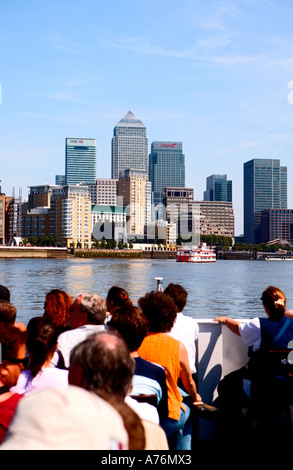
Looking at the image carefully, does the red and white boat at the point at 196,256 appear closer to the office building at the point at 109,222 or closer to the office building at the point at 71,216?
the office building at the point at 71,216

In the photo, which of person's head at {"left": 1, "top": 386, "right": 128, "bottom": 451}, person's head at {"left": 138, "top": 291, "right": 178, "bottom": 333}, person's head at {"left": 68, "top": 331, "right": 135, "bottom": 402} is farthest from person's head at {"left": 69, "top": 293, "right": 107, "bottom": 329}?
person's head at {"left": 1, "top": 386, "right": 128, "bottom": 451}

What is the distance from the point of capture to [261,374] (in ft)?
14.6

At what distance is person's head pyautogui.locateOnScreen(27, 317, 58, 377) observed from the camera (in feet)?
10.6

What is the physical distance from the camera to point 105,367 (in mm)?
1957

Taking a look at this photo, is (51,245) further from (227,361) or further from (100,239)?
(227,361)

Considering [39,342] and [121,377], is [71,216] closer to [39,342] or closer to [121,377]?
[39,342]

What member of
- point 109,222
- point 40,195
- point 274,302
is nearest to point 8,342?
point 274,302

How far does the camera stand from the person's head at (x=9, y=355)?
3.09m

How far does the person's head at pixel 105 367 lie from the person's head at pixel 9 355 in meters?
1.24

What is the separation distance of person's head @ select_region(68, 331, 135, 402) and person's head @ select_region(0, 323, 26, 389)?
1242 millimetres

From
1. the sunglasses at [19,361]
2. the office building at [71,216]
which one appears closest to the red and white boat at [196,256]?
the office building at [71,216]

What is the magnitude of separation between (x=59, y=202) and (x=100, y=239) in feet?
61.1
